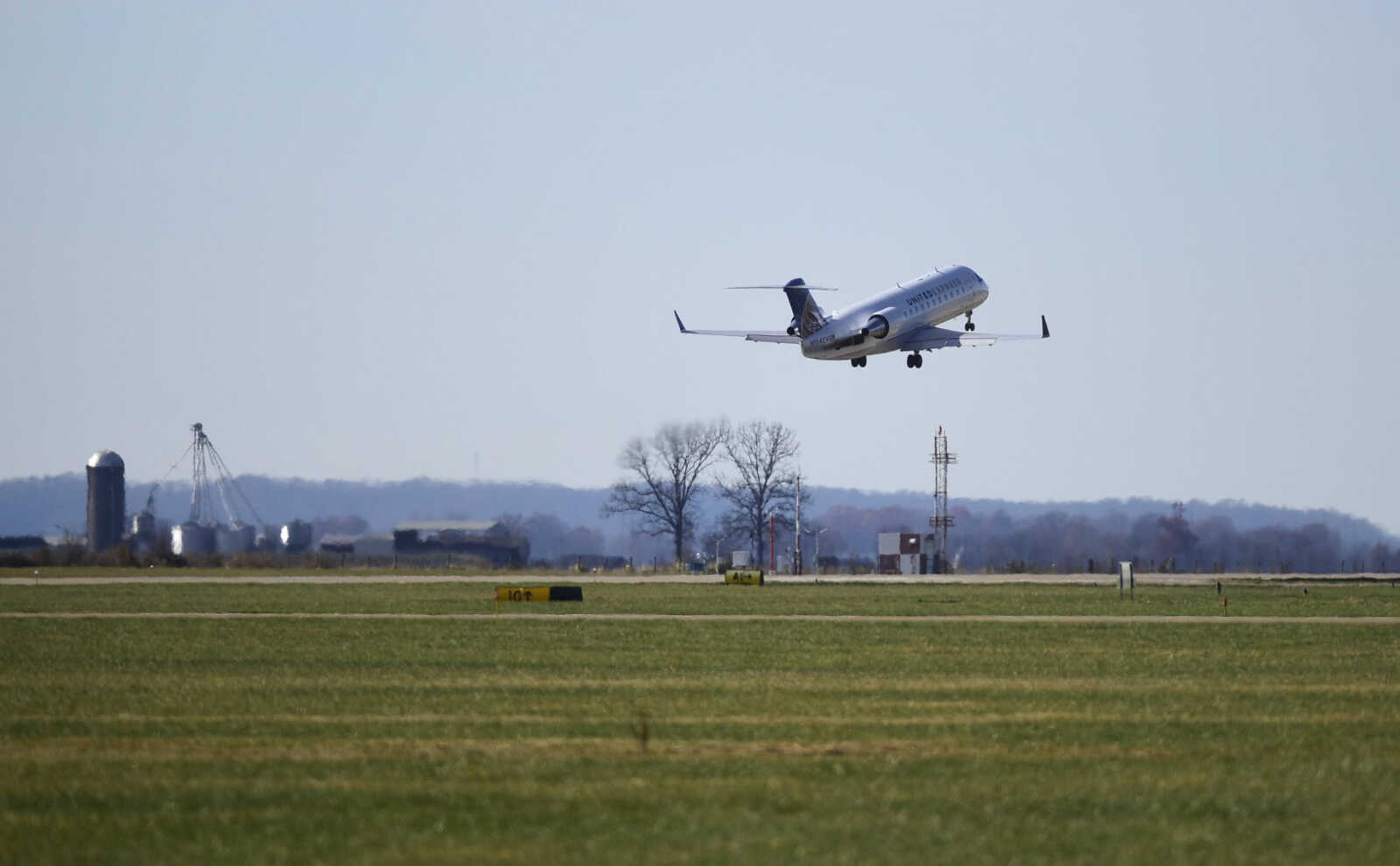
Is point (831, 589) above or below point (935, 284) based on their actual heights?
below

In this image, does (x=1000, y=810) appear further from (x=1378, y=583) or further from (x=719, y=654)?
(x=1378, y=583)

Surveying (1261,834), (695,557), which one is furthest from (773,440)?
(1261,834)

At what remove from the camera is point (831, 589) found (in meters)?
78.4

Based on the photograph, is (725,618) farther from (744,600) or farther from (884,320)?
(884,320)

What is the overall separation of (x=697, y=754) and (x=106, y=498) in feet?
443

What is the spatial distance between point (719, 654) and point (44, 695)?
13.8m

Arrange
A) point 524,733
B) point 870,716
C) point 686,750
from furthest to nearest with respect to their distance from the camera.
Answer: point 870,716
point 524,733
point 686,750

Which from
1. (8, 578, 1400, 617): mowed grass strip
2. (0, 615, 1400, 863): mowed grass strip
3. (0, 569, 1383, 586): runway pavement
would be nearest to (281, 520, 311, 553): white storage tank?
(0, 569, 1383, 586): runway pavement

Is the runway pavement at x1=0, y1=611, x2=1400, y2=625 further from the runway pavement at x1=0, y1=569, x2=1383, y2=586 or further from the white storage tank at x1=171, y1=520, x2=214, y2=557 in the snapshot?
the white storage tank at x1=171, y1=520, x2=214, y2=557

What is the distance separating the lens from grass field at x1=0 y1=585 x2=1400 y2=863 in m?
17.2

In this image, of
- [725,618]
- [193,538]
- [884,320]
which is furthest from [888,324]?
[193,538]

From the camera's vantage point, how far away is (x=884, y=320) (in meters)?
78.6

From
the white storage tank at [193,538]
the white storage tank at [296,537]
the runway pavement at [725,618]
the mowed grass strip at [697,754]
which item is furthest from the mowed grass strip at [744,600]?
the white storage tank at [193,538]

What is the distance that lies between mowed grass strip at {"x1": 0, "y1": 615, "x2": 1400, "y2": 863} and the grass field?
66 millimetres
